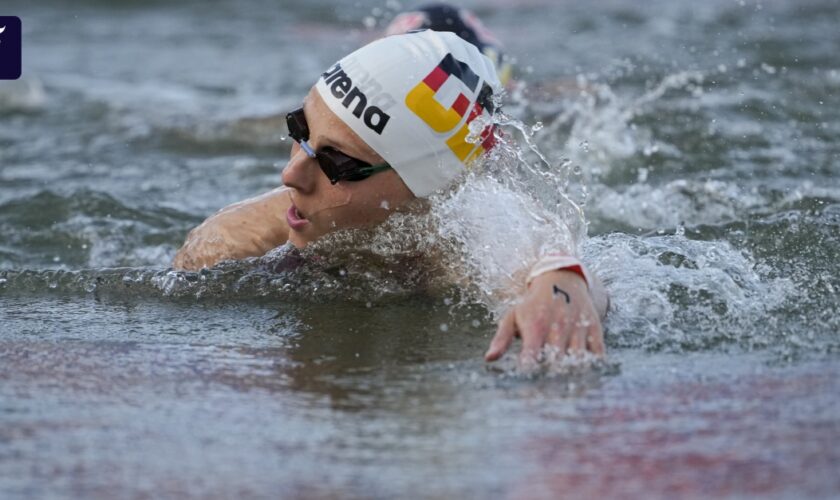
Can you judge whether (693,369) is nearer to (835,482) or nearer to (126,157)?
(835,482)

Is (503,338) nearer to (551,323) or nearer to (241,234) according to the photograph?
(551,323)

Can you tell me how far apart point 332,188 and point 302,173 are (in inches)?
4.4

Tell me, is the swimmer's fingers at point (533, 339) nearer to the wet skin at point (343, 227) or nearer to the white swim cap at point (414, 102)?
the wet skin at point (343, 227)

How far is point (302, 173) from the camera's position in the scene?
14.3 feet

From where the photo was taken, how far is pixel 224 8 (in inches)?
634

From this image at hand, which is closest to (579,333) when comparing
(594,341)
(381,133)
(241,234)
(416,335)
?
(594,341)

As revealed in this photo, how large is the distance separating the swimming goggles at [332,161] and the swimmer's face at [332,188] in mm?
15

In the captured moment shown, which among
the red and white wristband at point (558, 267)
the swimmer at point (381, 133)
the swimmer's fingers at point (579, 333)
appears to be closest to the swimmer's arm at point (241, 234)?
the swimmer at point (381, 133)

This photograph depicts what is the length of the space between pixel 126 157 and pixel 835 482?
20.7ft

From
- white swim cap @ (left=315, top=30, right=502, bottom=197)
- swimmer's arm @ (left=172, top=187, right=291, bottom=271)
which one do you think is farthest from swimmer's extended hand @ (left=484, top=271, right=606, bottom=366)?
swimmer's arm @ (left=172, top=187, right=291, bottom=271)

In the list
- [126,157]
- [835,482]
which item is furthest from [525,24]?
[835,482]

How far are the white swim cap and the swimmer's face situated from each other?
0.03 m

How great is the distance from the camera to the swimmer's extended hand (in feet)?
11.7

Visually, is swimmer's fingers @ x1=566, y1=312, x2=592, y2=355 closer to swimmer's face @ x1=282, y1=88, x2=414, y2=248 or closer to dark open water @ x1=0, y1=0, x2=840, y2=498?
dark open water @ x1=0, y1=0, x2=840, y2=498
